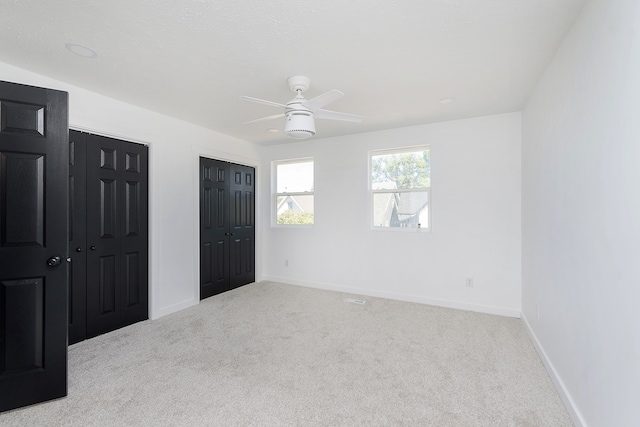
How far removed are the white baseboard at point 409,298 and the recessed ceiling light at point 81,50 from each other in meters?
3.89

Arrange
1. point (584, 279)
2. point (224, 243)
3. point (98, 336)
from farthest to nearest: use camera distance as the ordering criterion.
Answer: point (224, 243), point (98, 336), point (584, 279)

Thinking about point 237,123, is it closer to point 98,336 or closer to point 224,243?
point 224,243

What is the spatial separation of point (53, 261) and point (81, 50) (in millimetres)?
1497

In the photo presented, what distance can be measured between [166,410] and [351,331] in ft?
5.90

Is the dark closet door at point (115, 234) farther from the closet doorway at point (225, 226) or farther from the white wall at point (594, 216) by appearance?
the white wall at point (594, 216)

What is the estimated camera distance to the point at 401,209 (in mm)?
4305

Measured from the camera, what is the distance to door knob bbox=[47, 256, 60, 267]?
2.03 m

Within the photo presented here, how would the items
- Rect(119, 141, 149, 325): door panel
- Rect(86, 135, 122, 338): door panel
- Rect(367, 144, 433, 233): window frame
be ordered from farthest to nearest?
Rect(367, 144, 433, 233): window frame < Rect(119, 141, 149, 325): door panel < Rect(86, 135, 122, 338): door panel

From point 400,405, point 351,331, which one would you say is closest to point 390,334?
point 351,331

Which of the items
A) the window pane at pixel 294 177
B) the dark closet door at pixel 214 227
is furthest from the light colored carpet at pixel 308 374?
the window pane at pixel 294 177

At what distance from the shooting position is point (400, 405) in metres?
1.96

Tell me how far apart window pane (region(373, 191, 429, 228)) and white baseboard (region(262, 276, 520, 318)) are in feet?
3.21

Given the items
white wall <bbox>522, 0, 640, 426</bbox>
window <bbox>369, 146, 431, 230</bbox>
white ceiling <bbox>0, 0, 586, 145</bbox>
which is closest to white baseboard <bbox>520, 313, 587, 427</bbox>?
white wall <bbox>522, 0, 640, 426</bbox>

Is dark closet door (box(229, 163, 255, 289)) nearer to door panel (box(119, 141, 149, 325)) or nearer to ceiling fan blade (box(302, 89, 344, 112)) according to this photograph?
door panel (box(119, 141, 149, 325))
